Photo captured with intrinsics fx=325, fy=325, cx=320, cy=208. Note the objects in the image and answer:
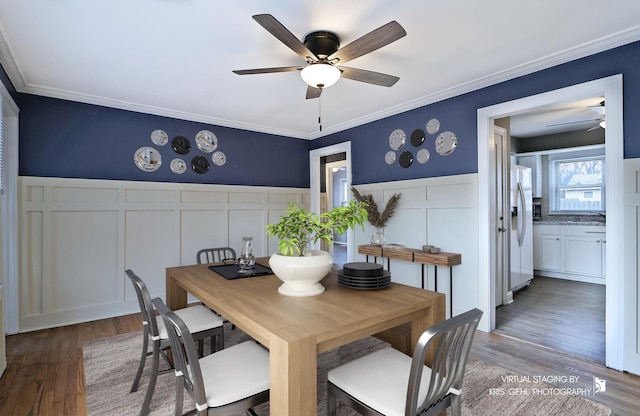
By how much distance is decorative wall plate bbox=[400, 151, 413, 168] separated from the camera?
3.94 m

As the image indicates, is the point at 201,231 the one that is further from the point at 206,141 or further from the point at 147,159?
the point at 206,141

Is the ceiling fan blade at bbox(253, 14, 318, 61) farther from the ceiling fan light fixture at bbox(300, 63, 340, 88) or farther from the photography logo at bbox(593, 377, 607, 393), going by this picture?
the photography logo at bbox(593, 377, 607, 393)

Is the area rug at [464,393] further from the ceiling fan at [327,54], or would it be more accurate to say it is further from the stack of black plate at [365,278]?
the ceiling fan at [327,54]

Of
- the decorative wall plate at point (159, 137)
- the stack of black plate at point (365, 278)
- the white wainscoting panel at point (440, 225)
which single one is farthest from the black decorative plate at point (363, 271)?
the decorative wall plate at point (159, 137)

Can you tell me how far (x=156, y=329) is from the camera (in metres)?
1.87

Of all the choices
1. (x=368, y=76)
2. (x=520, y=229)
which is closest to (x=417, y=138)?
(x=368, y=76)

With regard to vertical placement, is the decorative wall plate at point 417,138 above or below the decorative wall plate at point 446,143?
above

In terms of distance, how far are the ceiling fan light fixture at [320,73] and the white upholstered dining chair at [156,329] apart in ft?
5.44

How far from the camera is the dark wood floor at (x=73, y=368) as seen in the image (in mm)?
2033

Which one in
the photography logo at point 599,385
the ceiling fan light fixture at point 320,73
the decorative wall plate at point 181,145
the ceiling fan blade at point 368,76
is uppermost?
the ceiling fan blade at point 368,76

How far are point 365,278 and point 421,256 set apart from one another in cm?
186

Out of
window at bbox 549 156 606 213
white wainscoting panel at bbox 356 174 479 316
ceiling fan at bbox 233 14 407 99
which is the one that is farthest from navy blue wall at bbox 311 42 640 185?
window at bbox 549 156 606 213

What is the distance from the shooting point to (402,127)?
4.04 m

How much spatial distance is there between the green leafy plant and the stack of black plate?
0.98 feet
